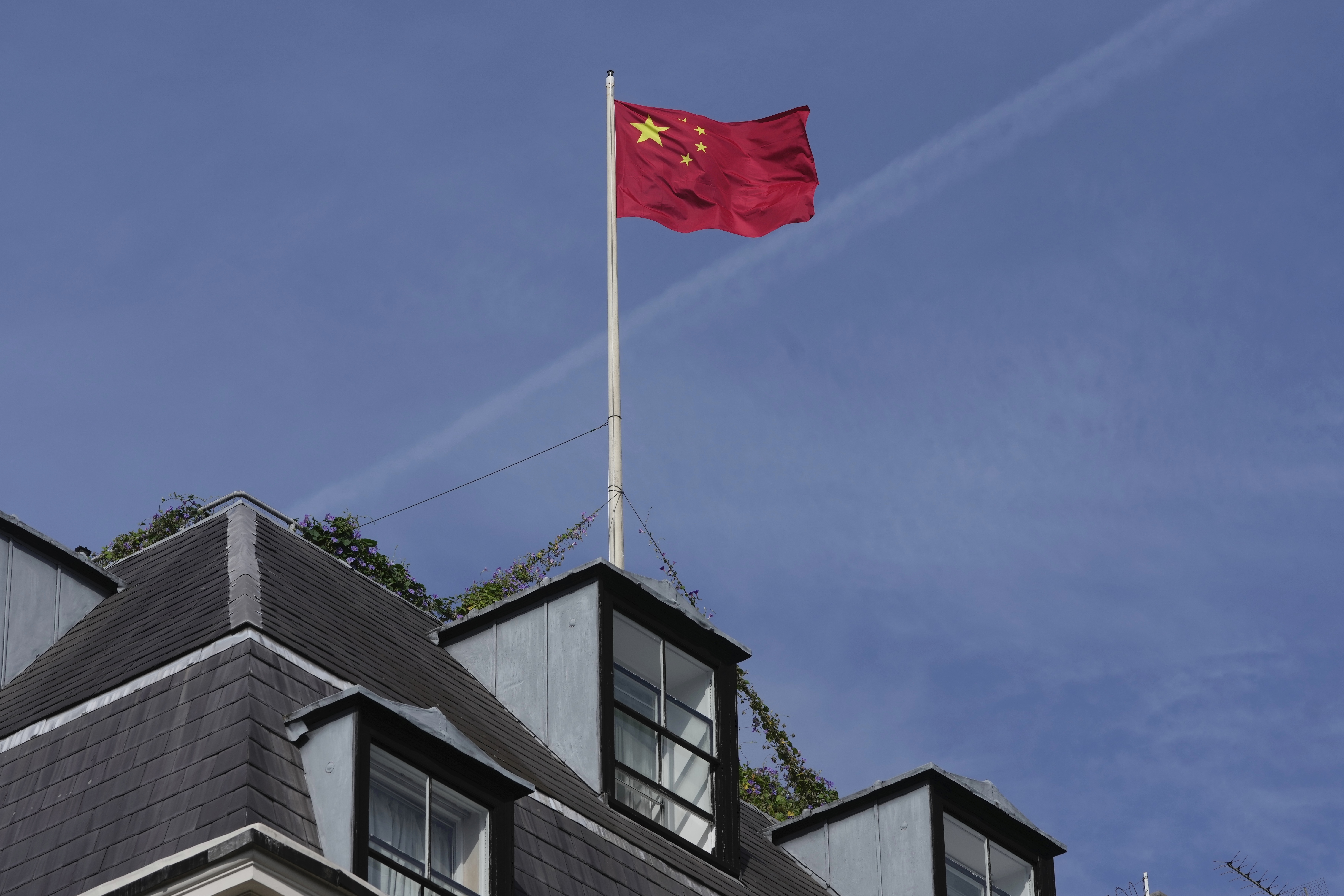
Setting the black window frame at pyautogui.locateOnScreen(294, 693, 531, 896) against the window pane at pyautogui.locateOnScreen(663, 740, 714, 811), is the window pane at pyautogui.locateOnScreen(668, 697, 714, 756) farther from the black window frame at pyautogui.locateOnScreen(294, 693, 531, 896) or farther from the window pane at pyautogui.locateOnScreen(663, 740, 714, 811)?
the black window frame at pyautogui.locateOnScreen(294, 693, 531, 896)

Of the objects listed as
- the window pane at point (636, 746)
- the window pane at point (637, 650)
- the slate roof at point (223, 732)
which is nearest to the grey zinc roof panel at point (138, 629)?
the slate roof at point (223, 732)

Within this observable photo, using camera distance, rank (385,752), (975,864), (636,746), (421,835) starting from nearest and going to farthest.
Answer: (385,752) → (421,835) → (636,746) → (975,864)

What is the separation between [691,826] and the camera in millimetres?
17984

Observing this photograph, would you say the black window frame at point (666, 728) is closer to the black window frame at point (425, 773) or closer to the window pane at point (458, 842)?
the black window frame at point (425, 773)

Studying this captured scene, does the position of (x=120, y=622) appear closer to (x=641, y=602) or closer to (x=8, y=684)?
(x=8, y=684)

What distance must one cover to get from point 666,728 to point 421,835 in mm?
4937

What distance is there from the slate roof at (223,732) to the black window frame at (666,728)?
0.58 feet

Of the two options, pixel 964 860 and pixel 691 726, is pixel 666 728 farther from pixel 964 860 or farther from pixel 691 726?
pixel 964 860

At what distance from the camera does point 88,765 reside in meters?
14.2

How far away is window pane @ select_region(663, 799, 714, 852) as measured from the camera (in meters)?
17.9

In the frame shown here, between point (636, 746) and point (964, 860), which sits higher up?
point (636, 746)

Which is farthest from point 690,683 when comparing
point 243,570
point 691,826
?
point 243,570

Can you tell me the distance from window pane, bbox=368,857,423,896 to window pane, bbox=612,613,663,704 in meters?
4.98

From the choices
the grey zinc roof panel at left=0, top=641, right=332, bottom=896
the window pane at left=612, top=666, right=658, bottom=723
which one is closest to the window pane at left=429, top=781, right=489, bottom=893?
the grey zinc roof panel at left=0, top=641, right=332, bottom=896
